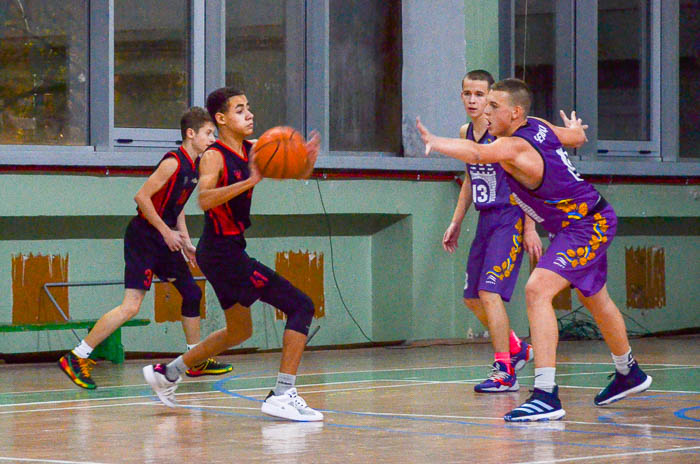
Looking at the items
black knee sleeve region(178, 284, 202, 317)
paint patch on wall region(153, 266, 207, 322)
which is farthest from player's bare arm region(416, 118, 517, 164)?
paint patch on wall region(153, 266, 207, 322)

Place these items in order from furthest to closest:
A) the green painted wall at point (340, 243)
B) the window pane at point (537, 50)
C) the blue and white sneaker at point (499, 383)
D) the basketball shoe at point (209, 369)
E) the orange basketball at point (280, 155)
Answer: the window pane at point (537, 50)
the green painted wall at point (340, 243)
the basketball shoe at point (209, 369)
the blue and white sneaker at point (499, 383)
the orange basketball at point (280, 155)

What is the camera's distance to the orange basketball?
706 cm

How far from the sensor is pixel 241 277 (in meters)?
7.38

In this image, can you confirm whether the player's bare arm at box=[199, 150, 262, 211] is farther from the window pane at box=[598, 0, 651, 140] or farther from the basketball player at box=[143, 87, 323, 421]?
the window pane at box=[598, 0, 651, 140]

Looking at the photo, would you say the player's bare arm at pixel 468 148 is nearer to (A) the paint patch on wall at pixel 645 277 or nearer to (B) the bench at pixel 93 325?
(B) the bench at pixel 93 325

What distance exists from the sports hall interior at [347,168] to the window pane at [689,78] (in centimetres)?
2

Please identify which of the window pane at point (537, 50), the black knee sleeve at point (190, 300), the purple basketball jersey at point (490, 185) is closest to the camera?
the purple basketball jersey at point (490, 185)

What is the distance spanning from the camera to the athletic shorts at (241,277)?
738 cm

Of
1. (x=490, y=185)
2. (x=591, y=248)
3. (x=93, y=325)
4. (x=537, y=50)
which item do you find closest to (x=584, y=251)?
(x=591, y=248)

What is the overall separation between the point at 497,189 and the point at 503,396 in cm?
158

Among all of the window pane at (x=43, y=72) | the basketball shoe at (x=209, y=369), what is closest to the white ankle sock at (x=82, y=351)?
the basketball shoe at (x=209, y=369)

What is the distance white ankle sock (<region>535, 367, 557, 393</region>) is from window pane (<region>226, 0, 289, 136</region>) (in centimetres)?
661

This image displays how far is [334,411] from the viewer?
25.0 feet

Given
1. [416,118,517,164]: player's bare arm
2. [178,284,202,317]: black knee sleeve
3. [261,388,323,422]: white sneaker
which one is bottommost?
[261,388,323,422]: white sneaker
